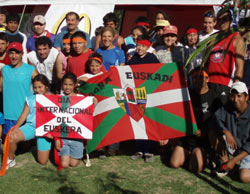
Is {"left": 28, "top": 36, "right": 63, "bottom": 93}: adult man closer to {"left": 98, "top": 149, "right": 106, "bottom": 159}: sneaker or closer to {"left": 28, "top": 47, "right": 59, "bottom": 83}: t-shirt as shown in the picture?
{"left": 28, "top": 47, "right": 59, "bottom": 83}: t-shirt

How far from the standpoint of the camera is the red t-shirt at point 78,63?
18.7 feet

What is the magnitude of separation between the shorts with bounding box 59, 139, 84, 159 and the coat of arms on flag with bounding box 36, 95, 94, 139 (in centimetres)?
10

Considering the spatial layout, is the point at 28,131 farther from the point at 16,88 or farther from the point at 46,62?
the point at 46,62

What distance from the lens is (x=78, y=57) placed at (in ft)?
19.0

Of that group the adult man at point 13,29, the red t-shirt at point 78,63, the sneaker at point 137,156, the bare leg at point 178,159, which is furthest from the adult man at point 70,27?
the bare leg at point 178,159

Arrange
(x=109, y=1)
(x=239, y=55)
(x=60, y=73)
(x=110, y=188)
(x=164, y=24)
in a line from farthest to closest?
(x=109, y=1), (x=164, y=24), (x=60, y=73), (x=239, y=55), (x=110, y=188)

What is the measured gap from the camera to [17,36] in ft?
22.8

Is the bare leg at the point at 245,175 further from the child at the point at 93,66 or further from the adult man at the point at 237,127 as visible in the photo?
the child at the point at 93,66

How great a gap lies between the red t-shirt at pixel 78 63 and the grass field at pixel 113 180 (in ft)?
4.78

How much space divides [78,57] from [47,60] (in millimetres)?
515

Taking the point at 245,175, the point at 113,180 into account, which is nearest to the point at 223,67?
the point at 245,175

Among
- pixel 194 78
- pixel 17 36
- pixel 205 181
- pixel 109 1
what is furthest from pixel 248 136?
pixel 109 1

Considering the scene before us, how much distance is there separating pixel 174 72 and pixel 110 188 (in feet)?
5.99

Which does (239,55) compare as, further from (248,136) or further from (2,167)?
(2,167)
